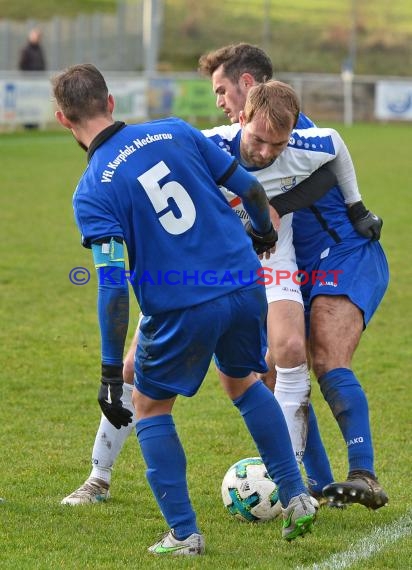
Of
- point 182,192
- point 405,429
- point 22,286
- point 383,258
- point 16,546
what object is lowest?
point 22,286

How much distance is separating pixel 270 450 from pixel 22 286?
5970 millimetres

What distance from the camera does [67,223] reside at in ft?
44.3

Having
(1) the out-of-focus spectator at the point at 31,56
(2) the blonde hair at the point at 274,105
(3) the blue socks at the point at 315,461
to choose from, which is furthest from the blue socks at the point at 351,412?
(1) the out-of-focus spectator at the point at 31,56

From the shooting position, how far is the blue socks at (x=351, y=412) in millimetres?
4562

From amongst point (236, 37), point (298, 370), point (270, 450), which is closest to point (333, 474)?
point (298, 370)

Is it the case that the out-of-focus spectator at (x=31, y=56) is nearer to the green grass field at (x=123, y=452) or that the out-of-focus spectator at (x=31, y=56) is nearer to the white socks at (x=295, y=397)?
the green grass field at (x=123, y=452)

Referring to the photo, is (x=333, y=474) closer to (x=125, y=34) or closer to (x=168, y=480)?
(x=168, y=480)

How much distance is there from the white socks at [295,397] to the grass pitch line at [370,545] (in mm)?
490

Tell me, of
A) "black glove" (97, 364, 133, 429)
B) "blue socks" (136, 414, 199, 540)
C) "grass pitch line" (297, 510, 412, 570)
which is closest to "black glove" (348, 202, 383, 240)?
"grass pitch line" (297, 510, 412, 570)

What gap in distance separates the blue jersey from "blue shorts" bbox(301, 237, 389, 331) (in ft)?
2.88

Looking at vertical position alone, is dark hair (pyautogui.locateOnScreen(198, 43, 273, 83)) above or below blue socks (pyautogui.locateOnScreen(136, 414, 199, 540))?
above

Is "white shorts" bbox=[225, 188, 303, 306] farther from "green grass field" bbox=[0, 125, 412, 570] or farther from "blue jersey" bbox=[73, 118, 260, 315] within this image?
"green grass field" bbox=[0, 125, 412, 570]

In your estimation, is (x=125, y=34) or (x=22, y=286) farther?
(x=125, y=34)

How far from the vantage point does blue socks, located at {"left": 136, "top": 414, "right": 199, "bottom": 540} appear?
13.2ft
